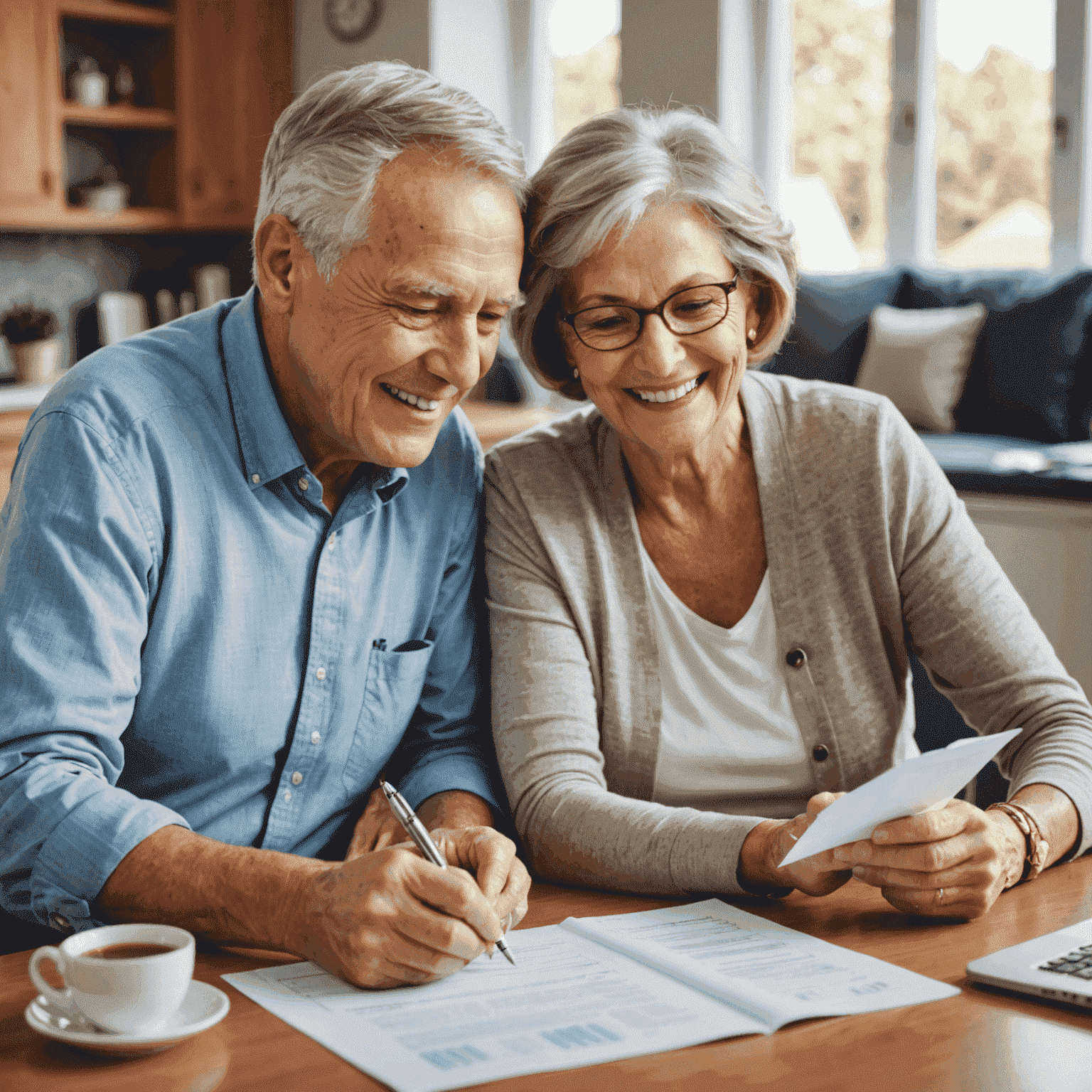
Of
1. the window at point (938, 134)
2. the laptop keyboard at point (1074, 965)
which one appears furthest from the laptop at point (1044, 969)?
the window at point (938, 134)

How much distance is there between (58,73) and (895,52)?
3.42 meters

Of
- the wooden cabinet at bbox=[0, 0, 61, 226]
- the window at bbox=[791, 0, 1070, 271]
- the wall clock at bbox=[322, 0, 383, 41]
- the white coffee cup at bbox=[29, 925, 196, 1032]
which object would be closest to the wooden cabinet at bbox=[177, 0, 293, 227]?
the wall clock at bbox=[322, 0, 383, 41]

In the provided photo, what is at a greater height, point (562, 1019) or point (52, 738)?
point (52, 738)

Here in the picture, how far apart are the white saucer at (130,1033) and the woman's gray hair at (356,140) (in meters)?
0.71

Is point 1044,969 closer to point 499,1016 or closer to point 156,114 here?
point 499,1016

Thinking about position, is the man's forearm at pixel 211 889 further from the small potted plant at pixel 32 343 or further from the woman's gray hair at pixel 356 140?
the small potted plant at pixel 32 343

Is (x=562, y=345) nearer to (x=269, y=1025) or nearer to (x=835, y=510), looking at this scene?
(x=835, y=510)

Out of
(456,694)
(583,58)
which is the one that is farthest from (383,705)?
(583,58)

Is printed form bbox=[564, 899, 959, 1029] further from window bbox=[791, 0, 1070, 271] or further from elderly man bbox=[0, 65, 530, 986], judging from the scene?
window bbox=[791, 0, 1070, 271]

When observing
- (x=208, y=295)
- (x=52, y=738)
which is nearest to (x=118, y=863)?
(x=52, y=738)

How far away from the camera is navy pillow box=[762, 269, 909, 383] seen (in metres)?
5.09

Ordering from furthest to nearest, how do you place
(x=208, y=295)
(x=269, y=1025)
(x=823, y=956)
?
(x=208, y=295) → (x=823, y=956) → (x=269, y=1025)

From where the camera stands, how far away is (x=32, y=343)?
218 inches

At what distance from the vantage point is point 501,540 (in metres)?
1.55
